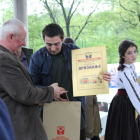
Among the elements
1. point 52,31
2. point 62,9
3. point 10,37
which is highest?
point 62,9

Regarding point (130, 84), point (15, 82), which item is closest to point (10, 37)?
point (15, 82)

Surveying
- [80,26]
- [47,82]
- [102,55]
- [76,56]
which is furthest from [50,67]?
[80,26]

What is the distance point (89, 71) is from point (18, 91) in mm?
724

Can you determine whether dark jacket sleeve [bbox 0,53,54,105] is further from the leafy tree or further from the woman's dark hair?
the leafy tree

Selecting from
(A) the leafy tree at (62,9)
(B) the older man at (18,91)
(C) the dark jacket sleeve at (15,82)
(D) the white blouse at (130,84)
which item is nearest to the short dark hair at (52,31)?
(B) the older man at (18,91)

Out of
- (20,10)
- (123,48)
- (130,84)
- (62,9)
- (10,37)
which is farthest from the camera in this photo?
(62,9)

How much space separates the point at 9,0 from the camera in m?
8.64

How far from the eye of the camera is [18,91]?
4.33 feet

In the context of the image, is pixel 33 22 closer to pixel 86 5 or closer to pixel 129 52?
pixel 86 5

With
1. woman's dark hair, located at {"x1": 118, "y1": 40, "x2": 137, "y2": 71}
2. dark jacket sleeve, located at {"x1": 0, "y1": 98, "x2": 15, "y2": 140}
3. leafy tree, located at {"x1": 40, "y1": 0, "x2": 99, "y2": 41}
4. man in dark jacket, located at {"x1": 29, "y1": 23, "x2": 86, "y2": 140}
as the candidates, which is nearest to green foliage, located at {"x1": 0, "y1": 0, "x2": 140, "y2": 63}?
leafy tree, located at {"x1": 40, "y1": 0, "x2": 99, "y2": 41}

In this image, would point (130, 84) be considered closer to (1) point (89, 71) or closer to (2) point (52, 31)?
(1) point (89, 71)

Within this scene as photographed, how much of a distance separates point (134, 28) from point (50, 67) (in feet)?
25.2

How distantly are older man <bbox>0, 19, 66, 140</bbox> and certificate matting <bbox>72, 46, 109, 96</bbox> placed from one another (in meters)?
0.37

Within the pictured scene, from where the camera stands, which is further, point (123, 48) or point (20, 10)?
point (20, 10)
